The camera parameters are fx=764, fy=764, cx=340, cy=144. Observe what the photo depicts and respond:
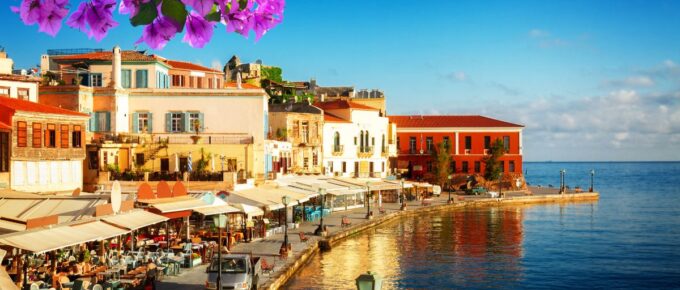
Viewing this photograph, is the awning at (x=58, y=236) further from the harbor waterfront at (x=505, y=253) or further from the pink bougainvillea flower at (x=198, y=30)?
the pink bougainvillea flower at (x=198, y=30)

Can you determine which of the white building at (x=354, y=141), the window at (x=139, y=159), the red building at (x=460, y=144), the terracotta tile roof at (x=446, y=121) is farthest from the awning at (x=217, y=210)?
the terracotta tile roof at (x=446, y=121)

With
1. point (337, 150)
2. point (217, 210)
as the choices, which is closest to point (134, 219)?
point (217, 210)

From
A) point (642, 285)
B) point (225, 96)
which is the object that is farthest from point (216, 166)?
point (642, 285)

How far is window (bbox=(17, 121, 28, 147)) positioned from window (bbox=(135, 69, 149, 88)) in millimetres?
13209

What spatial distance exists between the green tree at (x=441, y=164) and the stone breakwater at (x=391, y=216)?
6.06 m

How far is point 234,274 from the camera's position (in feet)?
74.8

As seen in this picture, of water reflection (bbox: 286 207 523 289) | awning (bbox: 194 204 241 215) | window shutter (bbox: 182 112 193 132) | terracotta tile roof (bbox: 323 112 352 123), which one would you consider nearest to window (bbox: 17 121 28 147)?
awning (bbox: 194 204 241 215)

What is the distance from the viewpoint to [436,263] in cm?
3766

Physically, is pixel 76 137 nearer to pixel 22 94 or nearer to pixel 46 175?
→ pixel 46 175

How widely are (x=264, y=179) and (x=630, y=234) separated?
27.2 metres

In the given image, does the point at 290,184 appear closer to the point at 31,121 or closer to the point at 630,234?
the point at 31,121

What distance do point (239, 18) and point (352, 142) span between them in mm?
71562

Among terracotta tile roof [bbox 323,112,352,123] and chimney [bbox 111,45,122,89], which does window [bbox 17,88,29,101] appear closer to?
chimney [bbox 111,45,122,89]

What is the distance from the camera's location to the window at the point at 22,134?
33.3m
